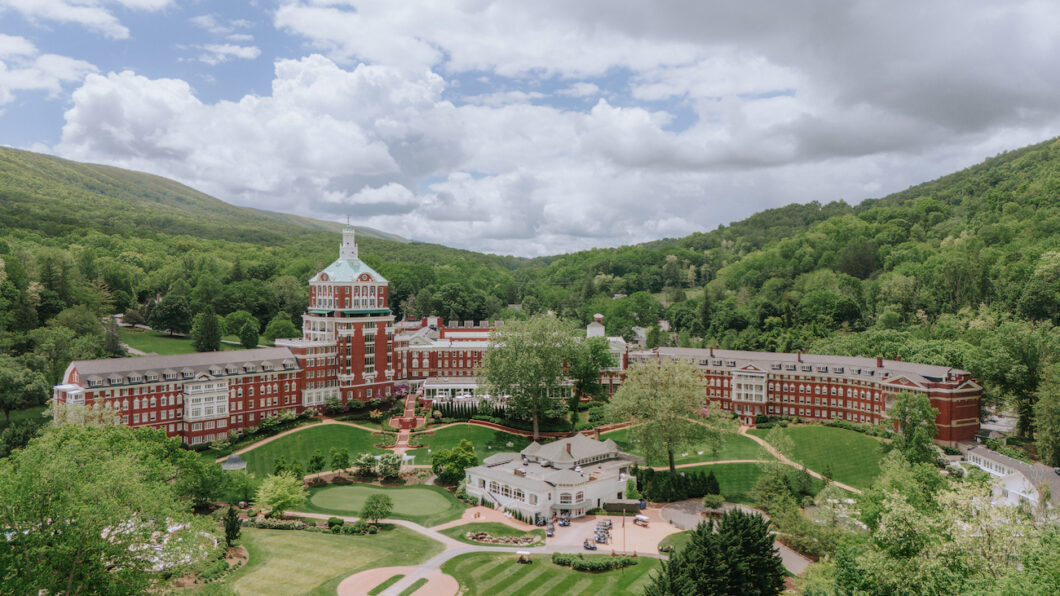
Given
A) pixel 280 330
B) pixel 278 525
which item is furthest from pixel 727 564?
pixel 280 330

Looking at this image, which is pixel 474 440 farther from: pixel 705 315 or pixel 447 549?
pixel 705 315

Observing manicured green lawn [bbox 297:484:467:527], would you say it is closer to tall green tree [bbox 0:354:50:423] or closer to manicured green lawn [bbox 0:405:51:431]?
manicured green lawn [bbox 0:405:51:431]

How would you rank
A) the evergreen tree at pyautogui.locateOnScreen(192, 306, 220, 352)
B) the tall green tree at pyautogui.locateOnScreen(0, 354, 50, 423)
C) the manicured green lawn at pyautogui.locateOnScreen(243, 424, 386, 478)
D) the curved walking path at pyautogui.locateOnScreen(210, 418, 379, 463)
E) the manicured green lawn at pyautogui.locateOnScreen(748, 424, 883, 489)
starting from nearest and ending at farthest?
the manicured green lawn at pyautogui.locateOnScreen(748, 424, 883, 489), the tall green tree at pyautogui.locateOnScreen(0, 354, 50, 423), the manicured green lawn at pyautogui.locateOnScreen(243, 424, 386, 478), the curved walking path at pyautogui.locateOnScreen(210, 418, 379, 463), the evergreen tree at pyautogui.locateOnScreen(192, 306, 220, 352)

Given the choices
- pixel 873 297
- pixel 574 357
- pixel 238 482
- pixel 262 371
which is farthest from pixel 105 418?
pixel 873 297

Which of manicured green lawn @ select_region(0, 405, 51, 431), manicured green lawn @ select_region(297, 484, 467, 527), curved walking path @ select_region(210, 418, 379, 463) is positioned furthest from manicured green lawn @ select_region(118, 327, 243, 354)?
manicured green lawn @ select_region(297, 484, 467, 527)

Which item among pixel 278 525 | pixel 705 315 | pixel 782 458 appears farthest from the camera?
pixel 705 315

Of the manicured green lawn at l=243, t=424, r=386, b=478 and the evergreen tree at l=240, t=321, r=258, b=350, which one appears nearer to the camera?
the manicured green lawn at l=243, t=424, r=386, b=478
